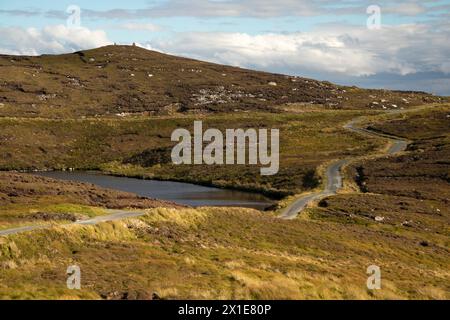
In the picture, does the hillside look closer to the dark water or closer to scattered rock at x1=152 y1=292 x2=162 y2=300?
the dark water

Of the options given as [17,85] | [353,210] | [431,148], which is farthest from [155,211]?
[17,85]

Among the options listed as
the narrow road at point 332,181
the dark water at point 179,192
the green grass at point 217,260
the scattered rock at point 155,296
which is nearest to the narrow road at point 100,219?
the green grass at point 217,260

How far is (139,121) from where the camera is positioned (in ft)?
478

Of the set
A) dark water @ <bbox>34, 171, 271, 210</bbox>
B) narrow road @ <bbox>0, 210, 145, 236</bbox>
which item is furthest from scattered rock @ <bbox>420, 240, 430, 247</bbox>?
narrow road @ <bbox>0, 210, 145, 236</bbox>

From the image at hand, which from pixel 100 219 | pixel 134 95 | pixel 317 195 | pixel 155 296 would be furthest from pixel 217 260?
pixel 134 95

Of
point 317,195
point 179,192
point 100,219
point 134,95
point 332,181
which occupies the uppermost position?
point 134,95

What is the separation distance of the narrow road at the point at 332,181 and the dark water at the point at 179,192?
6686 mm

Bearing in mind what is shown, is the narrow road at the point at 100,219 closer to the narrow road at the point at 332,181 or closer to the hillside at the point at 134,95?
the narrow road at the point at 332,181

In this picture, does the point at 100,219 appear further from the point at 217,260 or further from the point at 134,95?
the point at 134,95

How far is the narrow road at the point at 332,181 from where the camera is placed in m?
64.8

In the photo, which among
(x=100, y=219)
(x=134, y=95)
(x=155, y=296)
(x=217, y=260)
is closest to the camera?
(x=155, y=296)

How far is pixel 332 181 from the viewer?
86750 millimetres

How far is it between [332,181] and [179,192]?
22800 millimetres
